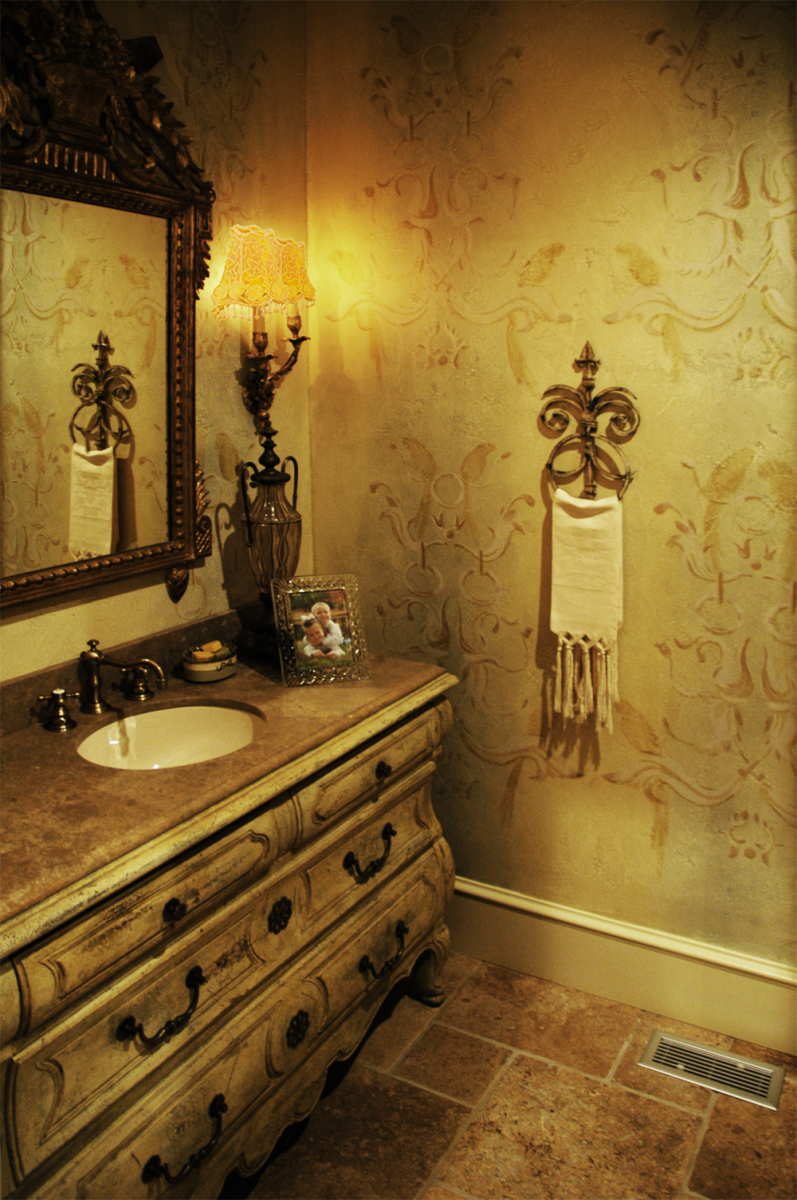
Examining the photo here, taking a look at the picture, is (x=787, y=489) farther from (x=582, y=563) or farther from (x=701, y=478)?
(x=582, y=563)

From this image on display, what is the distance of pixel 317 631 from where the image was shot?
77.3 inches

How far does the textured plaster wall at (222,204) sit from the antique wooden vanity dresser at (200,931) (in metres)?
0.22

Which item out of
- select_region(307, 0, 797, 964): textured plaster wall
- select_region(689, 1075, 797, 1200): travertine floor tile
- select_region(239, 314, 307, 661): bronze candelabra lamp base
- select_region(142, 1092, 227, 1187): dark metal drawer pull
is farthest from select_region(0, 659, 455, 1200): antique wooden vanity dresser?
select_region(689, 1075, 797, 1200): travertine floor tile

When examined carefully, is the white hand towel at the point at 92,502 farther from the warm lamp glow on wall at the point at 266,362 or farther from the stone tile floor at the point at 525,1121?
the stone tile floor at the point at 525,1121

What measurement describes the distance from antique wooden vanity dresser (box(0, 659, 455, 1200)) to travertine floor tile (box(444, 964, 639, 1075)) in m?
0.29

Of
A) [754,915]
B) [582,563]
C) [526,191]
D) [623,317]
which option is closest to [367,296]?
[526,191]

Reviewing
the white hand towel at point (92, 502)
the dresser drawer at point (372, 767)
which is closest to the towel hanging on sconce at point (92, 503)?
the white hand towel at point (92, 502)

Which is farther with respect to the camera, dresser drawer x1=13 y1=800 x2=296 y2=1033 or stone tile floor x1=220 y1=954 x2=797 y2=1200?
stone tile floor x1=220 y1=954 x2=797 y2=1200

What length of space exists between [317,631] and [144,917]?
78cm

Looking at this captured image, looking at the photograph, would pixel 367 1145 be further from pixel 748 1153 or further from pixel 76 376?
pixel 76 376

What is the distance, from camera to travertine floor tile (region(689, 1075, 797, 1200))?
170 centimetres

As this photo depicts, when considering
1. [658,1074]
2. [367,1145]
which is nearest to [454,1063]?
[367,1145]

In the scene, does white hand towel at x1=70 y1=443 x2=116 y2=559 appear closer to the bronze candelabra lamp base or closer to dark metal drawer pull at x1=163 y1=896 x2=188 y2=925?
the bronze candelabra lamp base

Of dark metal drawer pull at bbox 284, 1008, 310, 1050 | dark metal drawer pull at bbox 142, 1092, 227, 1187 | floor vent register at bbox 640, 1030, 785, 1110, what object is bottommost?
floor vent register at bbox 640, 1030, 785, 1110
